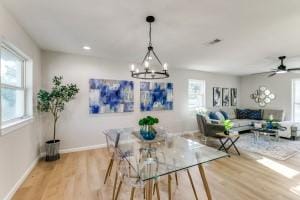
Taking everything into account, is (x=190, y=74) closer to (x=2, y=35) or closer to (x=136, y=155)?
(x=136, y=155)

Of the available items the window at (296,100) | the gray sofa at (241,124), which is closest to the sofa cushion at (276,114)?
the gray sofa at (241,124)

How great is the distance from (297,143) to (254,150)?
6.02ft

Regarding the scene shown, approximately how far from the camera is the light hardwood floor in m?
2.16

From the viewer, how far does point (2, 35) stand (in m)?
1.90

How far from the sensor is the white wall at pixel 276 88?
5941mm

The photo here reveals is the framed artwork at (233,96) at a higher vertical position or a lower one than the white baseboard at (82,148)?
higher

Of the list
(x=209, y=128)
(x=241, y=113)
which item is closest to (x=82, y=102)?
(x=209, y=128)

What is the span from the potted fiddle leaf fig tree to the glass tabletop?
1688 millimetres

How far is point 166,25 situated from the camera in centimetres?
240

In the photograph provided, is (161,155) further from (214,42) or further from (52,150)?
(52,150)

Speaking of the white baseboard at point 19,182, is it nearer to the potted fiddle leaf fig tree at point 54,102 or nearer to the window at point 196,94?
the potted fiddle leaf fig tree at point 54,102

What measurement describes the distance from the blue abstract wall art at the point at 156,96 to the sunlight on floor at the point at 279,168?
294 cm

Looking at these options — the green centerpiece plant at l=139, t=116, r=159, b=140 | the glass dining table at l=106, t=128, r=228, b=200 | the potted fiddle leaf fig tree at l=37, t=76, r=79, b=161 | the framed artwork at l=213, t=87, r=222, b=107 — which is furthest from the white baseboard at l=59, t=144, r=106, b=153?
the framed artwork at l=213, t=87, r=222, b=107

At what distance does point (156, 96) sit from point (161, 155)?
3255 millimetres
